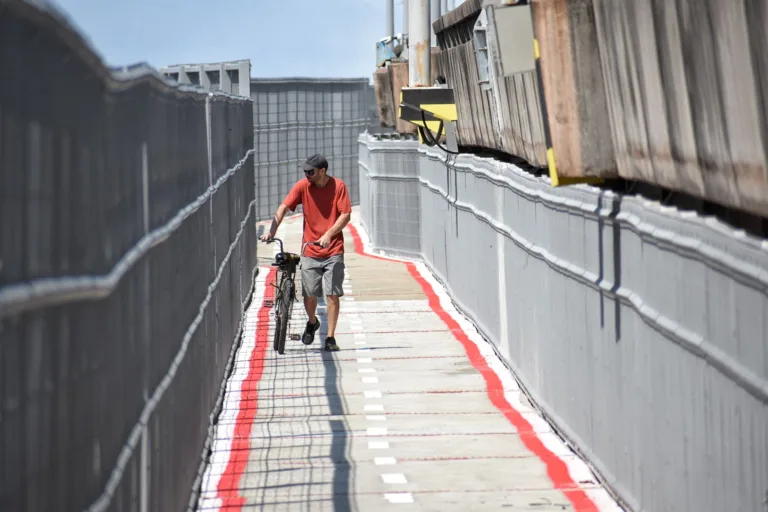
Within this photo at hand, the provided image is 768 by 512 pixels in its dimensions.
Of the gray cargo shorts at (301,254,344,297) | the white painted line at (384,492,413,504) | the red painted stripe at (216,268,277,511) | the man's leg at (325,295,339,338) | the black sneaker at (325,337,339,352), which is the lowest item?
the white painted line at (384,492,413,504)

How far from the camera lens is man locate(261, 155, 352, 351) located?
14.3m

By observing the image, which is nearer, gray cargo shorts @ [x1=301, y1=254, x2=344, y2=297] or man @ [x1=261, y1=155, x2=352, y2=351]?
man @ [x1=261, y1=155, x2=352, y2=351]

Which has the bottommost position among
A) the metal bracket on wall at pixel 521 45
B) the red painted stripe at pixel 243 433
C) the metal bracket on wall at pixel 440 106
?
the red painted stripe at pixel 243 433

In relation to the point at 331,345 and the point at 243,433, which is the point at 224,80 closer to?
the point at 331,345

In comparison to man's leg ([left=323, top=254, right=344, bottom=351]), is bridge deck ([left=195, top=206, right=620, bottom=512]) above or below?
below

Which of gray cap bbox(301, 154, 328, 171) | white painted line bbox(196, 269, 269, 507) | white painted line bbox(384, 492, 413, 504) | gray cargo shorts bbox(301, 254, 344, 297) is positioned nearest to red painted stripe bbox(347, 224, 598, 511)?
white painted line bbox(384, 492, 413, 504)

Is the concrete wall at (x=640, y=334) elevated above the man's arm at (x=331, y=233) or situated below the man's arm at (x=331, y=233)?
below

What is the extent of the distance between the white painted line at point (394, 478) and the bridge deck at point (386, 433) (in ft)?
0.07

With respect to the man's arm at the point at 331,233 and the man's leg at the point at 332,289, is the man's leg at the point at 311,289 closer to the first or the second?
the man's leg at the point at 332,289

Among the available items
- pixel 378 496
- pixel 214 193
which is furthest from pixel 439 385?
pixel 378 496

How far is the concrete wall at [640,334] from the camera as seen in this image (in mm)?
5645

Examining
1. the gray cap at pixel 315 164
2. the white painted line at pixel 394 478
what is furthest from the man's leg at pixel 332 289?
the white painted line at pixel 394 478

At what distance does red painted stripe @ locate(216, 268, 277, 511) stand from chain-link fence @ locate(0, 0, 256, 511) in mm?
338

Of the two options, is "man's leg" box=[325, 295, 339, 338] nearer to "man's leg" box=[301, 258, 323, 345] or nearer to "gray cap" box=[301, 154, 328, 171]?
"man's leg" box=[301, 258, 323, 345]
